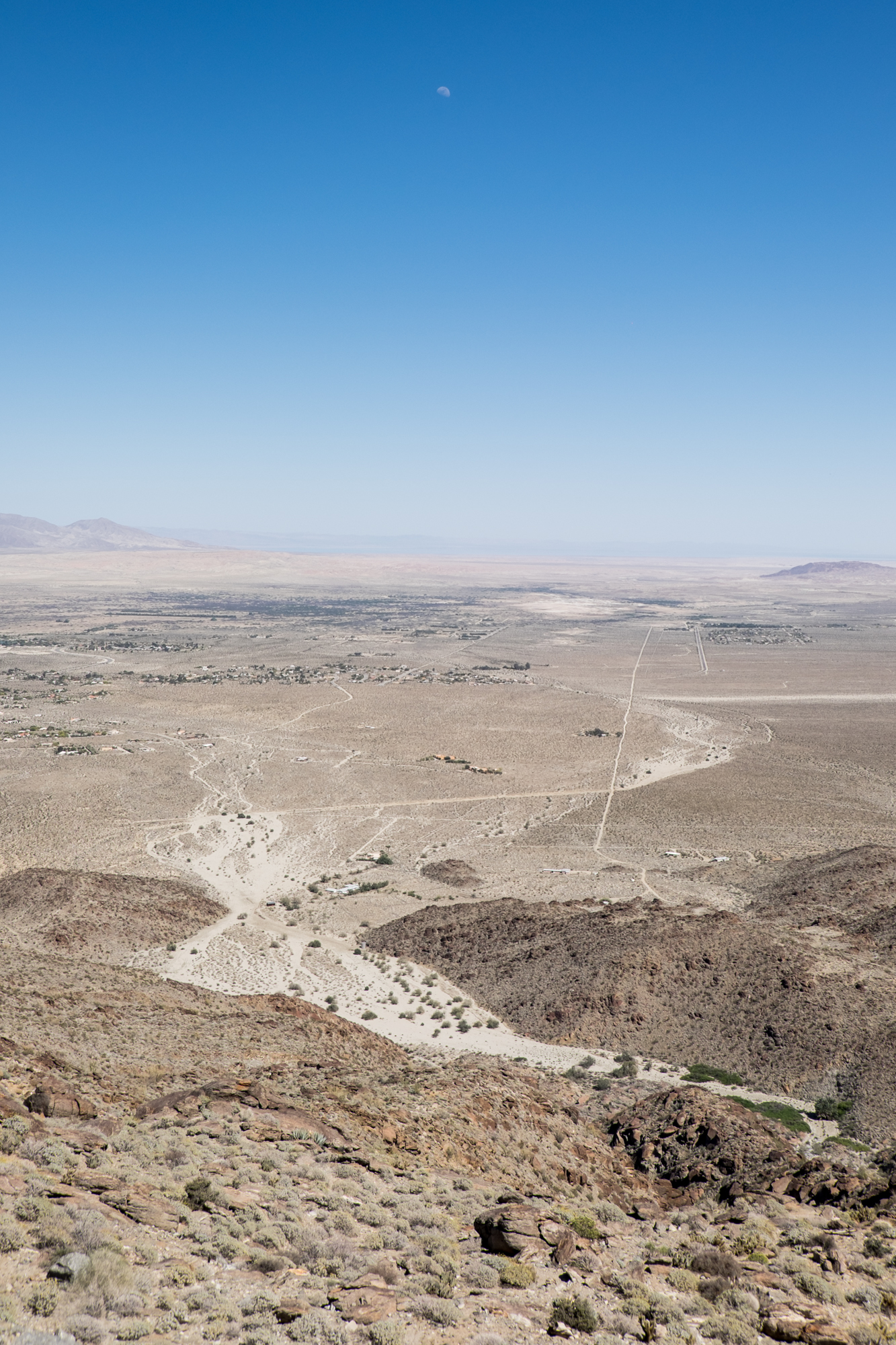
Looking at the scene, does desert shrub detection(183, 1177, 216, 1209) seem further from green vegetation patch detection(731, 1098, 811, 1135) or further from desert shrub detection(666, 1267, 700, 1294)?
green vegetation patch detection(731, 1098, 811, 1135)

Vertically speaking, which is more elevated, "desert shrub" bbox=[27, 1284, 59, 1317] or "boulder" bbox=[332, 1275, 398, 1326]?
"desert shrub" bbox=[27, 1284, 59, 1317]

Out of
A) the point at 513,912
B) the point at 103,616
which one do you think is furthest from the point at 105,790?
the point at 103,616

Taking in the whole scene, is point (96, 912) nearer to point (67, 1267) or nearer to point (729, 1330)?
point (67, 1267)

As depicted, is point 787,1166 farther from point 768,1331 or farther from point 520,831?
point 520,831

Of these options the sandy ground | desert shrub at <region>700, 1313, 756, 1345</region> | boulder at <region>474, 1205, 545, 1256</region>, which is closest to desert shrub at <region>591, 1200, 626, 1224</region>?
boulder at <region>474, 1205, 545, 1256</region>

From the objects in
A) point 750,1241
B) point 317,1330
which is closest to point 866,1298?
point 750,1241

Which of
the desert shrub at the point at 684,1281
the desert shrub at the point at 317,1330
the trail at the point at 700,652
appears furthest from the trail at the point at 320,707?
the desert shrub at the point at 317,1330
